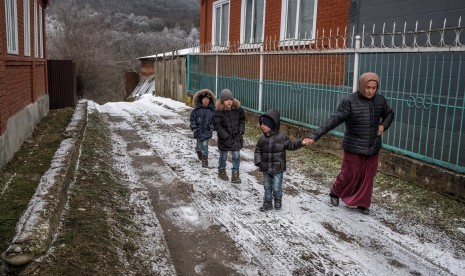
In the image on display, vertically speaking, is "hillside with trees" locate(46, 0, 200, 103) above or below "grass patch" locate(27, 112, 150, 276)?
above

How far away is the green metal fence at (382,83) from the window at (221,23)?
278 centimetres

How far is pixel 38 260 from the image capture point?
3.05 metres

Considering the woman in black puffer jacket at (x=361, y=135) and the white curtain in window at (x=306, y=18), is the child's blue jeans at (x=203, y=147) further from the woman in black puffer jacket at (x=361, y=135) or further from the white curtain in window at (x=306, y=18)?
the white curtain in window at (x=306, y=18)

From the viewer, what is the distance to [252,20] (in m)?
13.4

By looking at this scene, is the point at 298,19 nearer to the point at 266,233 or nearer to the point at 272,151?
the point at 272,151

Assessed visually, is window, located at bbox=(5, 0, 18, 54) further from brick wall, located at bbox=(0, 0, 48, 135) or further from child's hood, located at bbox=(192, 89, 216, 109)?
child's hood, located at bbox=(192, 89, 216, 109)

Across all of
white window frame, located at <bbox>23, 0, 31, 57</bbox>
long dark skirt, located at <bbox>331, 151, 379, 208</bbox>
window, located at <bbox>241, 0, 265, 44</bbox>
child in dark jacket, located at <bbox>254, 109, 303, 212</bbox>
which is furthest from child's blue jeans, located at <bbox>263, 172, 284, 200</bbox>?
window, located at <bbox>241, 0, 265, 44</bbox>

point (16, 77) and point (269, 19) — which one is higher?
point (269, 19)

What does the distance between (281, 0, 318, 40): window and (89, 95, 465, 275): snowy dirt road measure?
5135 mm

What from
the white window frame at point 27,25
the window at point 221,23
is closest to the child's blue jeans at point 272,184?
the white window frame at point 27,25

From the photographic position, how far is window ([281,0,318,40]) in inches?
403

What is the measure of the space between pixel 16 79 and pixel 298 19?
21.8 ft

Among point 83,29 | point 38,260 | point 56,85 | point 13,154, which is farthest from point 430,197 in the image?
point 83,29

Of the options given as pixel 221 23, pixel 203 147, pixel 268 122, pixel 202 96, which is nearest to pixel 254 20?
pixel 221 23
